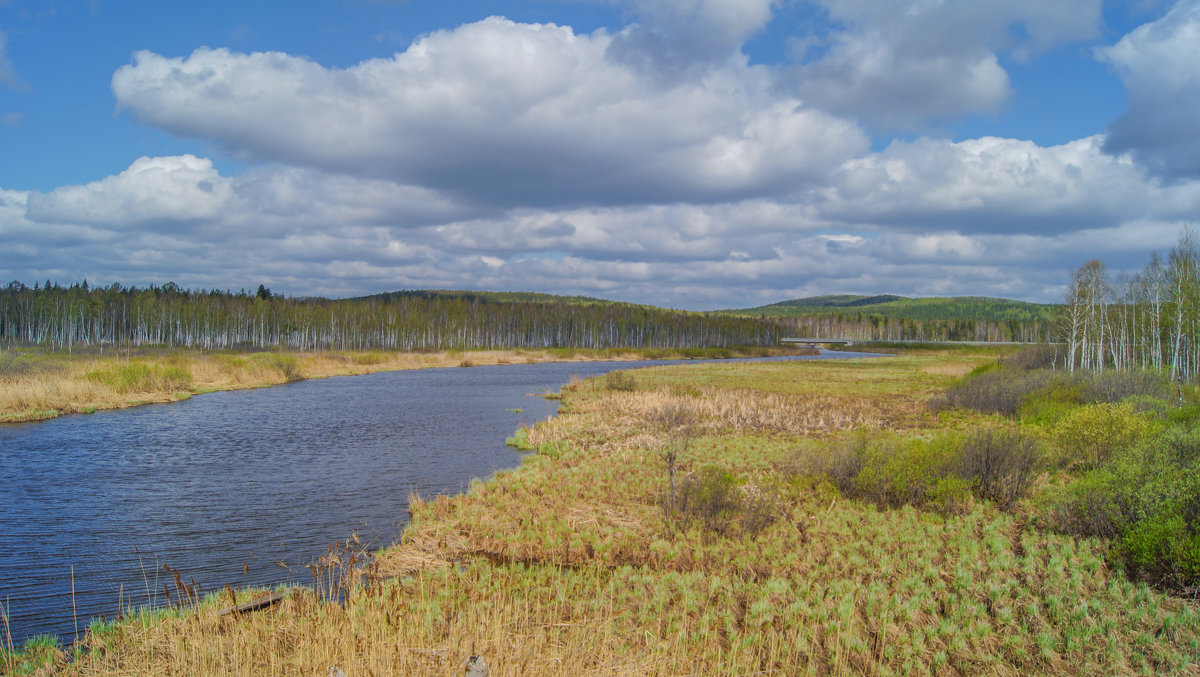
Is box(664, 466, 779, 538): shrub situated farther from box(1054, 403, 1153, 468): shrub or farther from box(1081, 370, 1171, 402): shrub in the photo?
box(1081, 370, 1171, 402): shrub

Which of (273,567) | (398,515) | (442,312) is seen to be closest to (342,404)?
(398,515)

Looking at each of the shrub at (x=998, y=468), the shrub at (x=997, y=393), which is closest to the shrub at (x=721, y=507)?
the shrub at (x=998, y=468)

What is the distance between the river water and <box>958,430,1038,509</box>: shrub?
14264mm

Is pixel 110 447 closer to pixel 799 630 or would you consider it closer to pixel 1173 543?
pixel 799 630

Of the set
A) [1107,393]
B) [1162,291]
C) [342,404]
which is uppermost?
[1162,291]

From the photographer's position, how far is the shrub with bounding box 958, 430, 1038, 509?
15328 mm

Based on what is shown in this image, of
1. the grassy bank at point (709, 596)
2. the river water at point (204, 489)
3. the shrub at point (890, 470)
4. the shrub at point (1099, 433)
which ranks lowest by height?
the river water at point (204, 489)

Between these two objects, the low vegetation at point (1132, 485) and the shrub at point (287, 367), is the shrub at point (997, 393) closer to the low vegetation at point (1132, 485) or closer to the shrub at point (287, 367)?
the low vegetation at point (1132, 485)

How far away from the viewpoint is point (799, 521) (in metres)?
13.7

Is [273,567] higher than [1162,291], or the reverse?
[1162,291]

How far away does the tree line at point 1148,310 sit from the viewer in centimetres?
4359

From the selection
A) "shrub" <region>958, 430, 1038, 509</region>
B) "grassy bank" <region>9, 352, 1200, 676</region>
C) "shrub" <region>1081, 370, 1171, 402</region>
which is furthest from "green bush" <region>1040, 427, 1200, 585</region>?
"shrub" <region>1081, 370, 1171, 402</region>

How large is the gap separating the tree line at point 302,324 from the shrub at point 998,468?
10919 cm

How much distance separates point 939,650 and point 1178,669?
2634mm
